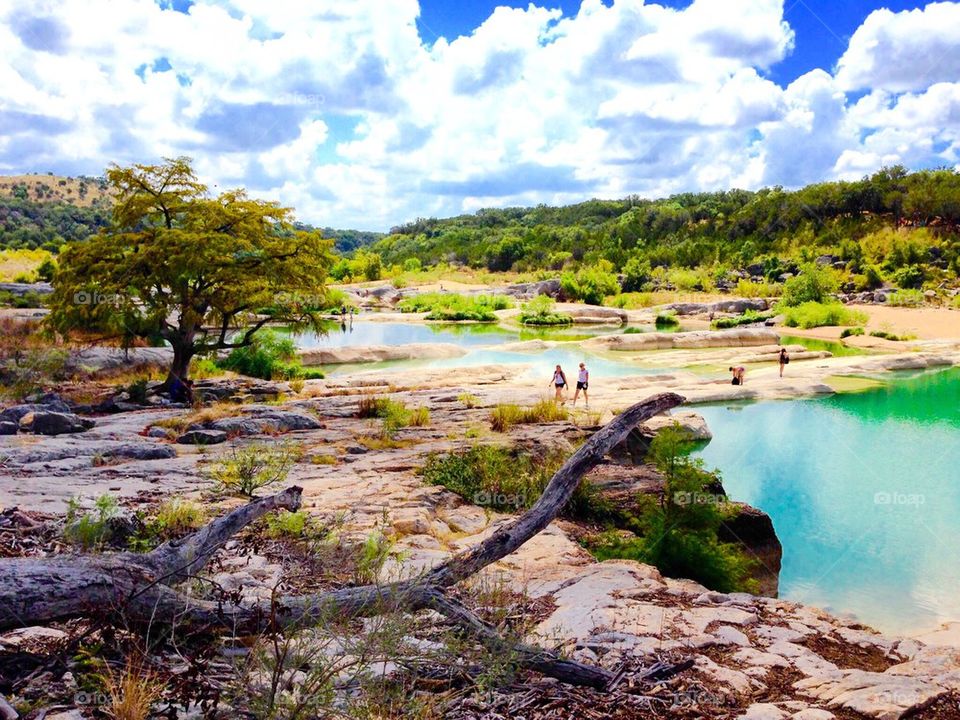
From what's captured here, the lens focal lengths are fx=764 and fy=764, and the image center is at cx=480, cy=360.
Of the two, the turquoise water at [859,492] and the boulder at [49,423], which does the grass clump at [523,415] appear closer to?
the turquoise water at [859,492]

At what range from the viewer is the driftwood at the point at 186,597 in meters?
3.61

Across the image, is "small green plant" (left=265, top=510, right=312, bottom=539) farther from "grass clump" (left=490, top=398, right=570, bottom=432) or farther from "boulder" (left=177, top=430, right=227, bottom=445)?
"grass clump" (left=490, top=398, right=570, bottom=432)

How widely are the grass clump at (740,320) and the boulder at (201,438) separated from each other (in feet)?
109

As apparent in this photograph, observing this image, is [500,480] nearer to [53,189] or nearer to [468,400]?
[468,400]

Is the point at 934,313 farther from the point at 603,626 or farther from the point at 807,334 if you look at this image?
the point at 603,626

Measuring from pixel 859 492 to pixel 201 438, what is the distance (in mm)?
11597

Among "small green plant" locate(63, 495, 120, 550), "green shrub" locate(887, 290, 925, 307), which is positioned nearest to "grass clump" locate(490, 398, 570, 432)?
"small green plant" locate(63, 495, 120, 550)

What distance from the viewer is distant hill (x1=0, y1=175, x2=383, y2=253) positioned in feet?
247

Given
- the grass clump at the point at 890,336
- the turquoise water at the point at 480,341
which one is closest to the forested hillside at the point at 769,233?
the grass clump at the point at 890,336

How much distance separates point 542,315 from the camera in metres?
Answer: 45.8

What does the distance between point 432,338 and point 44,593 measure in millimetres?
35674

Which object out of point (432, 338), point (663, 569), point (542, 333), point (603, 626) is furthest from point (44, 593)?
point (542, 333)

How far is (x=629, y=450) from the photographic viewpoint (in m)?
13.5

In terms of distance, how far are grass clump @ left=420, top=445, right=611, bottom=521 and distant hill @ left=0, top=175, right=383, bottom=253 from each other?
4633 cm
